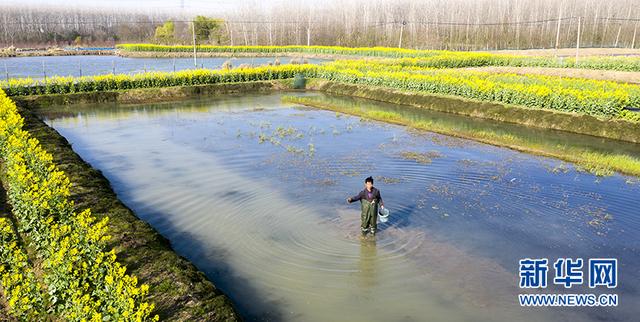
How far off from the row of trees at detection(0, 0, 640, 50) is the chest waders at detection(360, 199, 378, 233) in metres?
71.7

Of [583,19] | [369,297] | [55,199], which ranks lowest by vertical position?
[369,297]

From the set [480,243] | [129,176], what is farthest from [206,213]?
[480,243]

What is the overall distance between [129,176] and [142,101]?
1781 centimetres

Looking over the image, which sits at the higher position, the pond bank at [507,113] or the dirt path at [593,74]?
the dirt path at [593,74]

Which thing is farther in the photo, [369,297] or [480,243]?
[480,243]

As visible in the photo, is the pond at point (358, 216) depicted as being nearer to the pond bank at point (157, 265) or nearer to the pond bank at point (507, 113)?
the pond bank at point (157, 265)

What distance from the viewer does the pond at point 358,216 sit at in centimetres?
859

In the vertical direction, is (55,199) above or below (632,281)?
above

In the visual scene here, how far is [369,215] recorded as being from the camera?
1068 cm

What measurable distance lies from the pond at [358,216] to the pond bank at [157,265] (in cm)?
76

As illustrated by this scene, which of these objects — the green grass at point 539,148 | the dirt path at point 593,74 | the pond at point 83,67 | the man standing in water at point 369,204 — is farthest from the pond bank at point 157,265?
the dirt path at point 593,74

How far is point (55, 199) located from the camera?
975 cm

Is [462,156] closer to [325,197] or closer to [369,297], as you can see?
[325,197]

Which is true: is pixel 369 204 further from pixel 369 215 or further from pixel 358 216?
pixel 358 216
